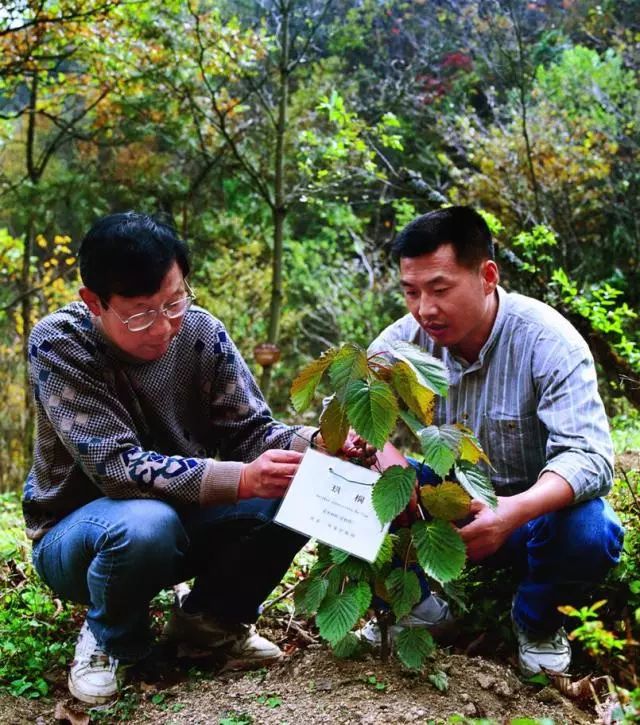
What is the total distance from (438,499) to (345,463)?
248 millimetres

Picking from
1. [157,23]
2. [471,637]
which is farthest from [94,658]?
[157,23]

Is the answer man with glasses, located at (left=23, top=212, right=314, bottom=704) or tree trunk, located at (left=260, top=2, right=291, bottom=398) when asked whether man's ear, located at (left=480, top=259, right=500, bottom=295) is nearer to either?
man with glasses, located at (left=23, top=212, right=314, bottom=704)

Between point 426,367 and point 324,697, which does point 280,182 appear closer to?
point 426,367

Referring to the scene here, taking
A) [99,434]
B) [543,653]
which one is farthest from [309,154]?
[543,653]

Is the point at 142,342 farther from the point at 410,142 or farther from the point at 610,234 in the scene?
the point at 410,142

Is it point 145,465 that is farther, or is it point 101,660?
point 101,660

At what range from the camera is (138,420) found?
246 centimetres

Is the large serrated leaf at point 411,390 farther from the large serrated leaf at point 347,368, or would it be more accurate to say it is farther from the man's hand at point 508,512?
the man's hand at point 508,512

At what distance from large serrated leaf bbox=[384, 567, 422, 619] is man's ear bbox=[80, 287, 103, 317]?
1167mm

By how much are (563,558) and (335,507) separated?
75 cm

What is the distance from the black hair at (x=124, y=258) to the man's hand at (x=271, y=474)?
0.59 metres

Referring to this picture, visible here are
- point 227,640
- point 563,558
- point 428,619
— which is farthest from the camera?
point 227,640

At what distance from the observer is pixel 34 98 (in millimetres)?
6656

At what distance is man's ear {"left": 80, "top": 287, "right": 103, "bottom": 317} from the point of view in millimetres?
2273
